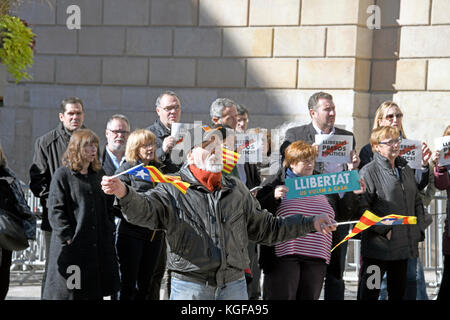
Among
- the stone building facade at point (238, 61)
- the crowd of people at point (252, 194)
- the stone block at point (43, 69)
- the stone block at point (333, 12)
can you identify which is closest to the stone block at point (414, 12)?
the stone building facade at point (238, 61)

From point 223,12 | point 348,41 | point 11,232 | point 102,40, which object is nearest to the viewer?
point 11,232

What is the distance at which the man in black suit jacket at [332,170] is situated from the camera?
24.8 ft

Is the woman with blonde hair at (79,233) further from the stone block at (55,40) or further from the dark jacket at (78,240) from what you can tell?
the stone block at (55,40)

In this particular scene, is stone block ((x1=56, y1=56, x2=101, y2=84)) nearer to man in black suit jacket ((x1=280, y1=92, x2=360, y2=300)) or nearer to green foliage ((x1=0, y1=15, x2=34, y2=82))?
green foliage ((x1=0, y1=15, x2=34, y2=82))

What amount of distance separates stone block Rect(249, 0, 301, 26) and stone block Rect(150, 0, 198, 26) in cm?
90

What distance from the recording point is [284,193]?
22.9 feet

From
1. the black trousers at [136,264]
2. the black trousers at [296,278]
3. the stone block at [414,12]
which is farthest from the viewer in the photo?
the stone block at [414,12]

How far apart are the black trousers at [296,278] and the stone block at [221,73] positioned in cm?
596

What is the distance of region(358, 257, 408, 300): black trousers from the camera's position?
24.8 ft

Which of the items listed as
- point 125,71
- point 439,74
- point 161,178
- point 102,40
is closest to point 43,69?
point 102,40

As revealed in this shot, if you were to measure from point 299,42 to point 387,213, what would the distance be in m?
5.36

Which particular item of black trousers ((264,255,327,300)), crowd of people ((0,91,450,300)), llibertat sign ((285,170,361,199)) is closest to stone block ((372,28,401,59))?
crowd of people ((0,91,450,300))

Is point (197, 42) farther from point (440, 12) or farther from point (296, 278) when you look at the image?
point (296, 278)

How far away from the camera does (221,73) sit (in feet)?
42.3
